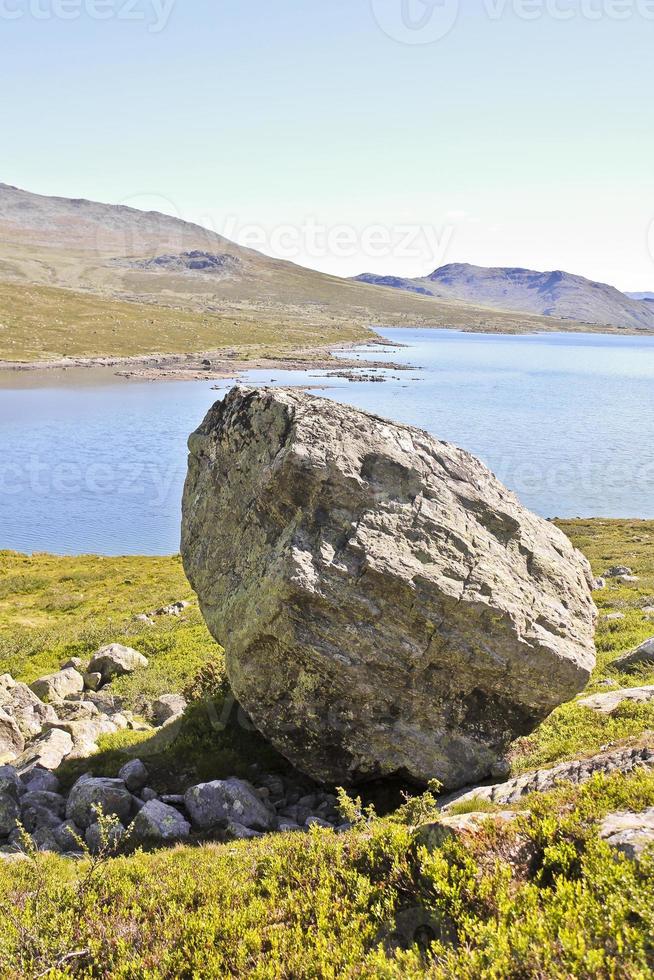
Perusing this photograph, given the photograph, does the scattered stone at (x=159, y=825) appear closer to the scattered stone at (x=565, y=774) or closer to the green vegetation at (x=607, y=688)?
the scattered stone at (x=565, y=774)

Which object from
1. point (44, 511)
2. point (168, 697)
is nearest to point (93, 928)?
point (168, 697)

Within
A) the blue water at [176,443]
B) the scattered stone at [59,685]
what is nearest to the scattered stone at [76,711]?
the scattered stone at [59,685]

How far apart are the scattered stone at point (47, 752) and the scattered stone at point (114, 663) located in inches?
240

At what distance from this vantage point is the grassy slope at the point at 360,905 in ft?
21.5

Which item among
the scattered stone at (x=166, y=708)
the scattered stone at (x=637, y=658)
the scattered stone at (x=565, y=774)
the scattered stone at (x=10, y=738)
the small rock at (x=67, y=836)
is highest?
the scattered stone at (x=565, y=774)

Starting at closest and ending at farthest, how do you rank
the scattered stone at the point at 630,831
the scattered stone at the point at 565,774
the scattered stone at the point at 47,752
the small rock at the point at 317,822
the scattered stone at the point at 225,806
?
1. the scattered stone at the point at 630,831
2. the scattered stone at the point at 565,774
3. the small rock at the point at 317,822
4. the scattered stone at the point at 225,806
5. the scattered stone at the point at 47,752

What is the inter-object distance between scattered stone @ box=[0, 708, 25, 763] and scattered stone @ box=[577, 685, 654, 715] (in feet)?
44.0

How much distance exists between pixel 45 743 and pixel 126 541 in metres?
39.0

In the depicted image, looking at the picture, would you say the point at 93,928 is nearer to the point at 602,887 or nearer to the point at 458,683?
the point at 602,887

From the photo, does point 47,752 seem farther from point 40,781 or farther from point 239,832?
point 239,832

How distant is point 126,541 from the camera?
2069 inches

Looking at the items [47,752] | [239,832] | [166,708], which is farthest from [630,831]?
[166,708]

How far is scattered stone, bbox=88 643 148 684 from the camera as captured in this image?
2181 cm

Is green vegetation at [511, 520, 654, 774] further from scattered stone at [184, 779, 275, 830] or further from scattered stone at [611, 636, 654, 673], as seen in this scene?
scattered stone at [184, 779, 275, 830]
